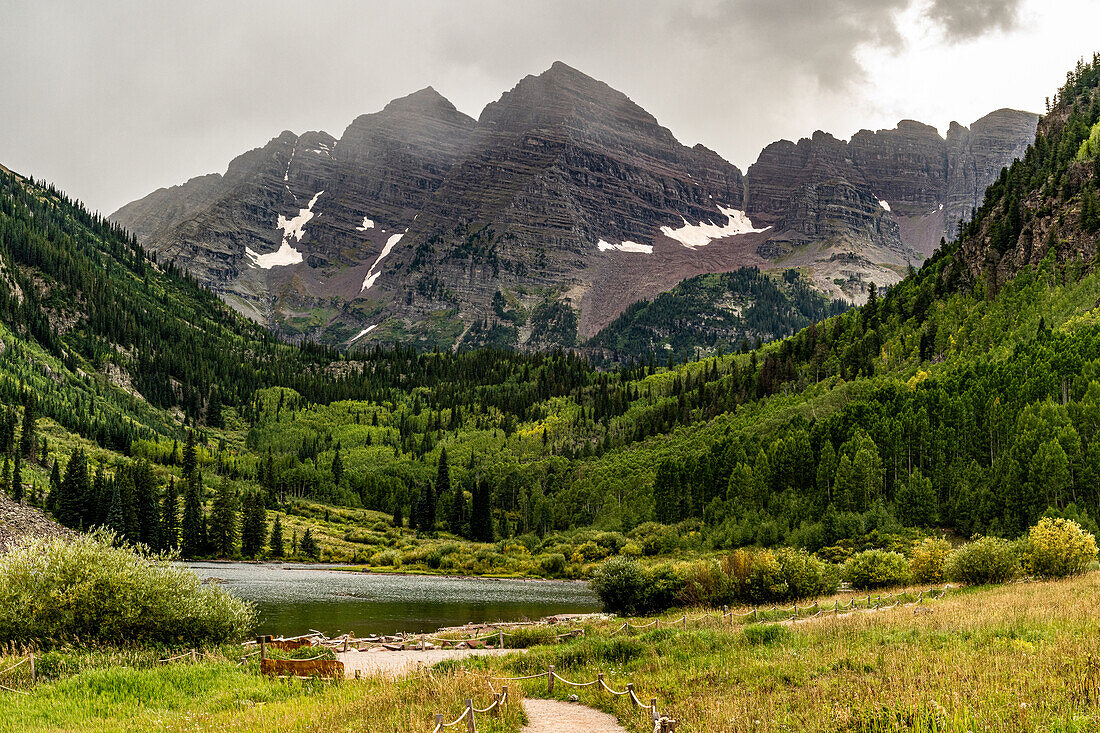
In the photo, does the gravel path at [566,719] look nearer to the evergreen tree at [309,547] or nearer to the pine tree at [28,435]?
the evergreen tree at [309,547]

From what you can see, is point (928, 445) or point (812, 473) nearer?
point (928, 445)

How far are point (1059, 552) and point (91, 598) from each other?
64.1 meters

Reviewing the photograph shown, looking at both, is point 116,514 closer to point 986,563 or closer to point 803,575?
point 803,575

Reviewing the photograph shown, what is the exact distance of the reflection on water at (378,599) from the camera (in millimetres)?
73812

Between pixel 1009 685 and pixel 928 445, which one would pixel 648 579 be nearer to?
pixel 1009 685

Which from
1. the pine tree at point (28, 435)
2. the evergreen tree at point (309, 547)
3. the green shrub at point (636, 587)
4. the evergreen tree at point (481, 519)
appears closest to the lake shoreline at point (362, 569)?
the evergreen tree at point (309, 547)

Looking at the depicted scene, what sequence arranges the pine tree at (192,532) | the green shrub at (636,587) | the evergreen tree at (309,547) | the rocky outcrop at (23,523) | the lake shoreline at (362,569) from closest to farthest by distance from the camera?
1. the green shrub at (636,587)
2. the rocky outcrop at (23,523)
3. the lake shoreline at (362,569)
4. the pine tree at (192,532)
5. the evergreen tree at (309,547)

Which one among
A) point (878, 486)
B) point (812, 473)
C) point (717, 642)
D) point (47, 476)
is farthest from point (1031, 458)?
point (47, 476)

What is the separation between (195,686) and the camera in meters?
31.0

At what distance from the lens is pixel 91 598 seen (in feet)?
123

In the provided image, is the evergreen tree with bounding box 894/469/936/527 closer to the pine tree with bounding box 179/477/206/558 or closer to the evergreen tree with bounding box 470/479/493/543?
the evergreen tree with bounding box 470/479/493/543

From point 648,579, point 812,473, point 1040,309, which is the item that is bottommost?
point 648,579

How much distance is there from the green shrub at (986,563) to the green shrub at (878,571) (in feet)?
24.2

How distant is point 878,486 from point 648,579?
225 ft
